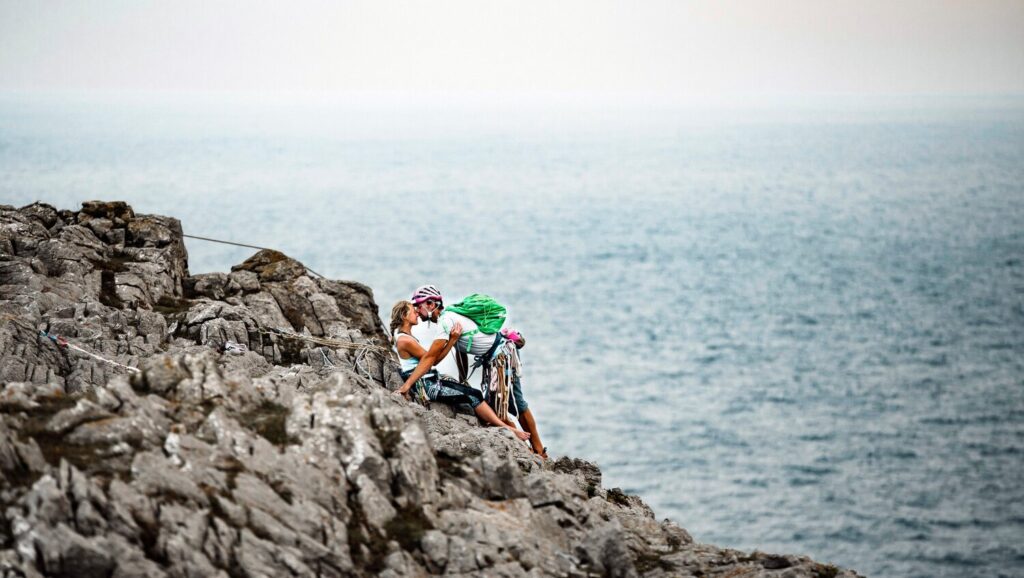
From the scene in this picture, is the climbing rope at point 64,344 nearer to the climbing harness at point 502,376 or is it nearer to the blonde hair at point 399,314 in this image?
the blonde hair at point 399,314

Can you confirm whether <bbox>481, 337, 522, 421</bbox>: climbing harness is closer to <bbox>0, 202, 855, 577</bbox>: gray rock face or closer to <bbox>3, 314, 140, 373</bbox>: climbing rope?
<bbox>0, 202, 855, 577</bbox>: gray rock face

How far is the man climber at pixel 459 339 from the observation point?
1978 cm

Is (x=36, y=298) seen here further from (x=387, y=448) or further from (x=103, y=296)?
(x=387, y=448)

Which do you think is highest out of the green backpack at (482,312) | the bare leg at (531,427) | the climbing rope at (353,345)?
the green backpack at (482,312)

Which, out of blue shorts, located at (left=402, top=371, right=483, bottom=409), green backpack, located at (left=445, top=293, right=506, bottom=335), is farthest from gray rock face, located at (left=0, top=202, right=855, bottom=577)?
green backpack, located at (left=445, top=293, right=506, bottom=335)

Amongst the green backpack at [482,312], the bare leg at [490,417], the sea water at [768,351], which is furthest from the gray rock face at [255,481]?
the sea water at [768,351]

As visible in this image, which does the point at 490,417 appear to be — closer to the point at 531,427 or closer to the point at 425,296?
the point at 531,427

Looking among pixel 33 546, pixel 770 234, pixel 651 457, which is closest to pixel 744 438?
pixel 651 457

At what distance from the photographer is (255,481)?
44.0ft

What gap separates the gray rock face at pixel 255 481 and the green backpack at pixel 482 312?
190 centimetres

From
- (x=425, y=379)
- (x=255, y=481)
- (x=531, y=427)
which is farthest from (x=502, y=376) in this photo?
(x=255, y=481)

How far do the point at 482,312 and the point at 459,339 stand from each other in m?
0.69

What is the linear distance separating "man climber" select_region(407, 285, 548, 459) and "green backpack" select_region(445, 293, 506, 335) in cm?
9

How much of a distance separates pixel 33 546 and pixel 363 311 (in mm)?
13751
